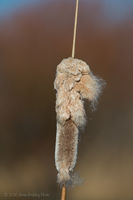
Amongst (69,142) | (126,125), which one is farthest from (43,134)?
(69,142)

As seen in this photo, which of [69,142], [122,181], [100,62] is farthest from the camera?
[122,181]

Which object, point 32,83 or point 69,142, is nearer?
point 69,142

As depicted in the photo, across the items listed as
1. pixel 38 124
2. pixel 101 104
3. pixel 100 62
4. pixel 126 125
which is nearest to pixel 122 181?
pixel 126 125

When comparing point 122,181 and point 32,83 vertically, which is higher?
point 32,83

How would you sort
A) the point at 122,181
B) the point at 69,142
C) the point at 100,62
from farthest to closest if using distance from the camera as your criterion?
the point at 122,181
the point at 100,62
the point at 69,142

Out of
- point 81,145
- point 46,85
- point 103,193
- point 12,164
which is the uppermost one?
point 46,85

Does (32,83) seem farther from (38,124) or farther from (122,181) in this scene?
(122,181)
